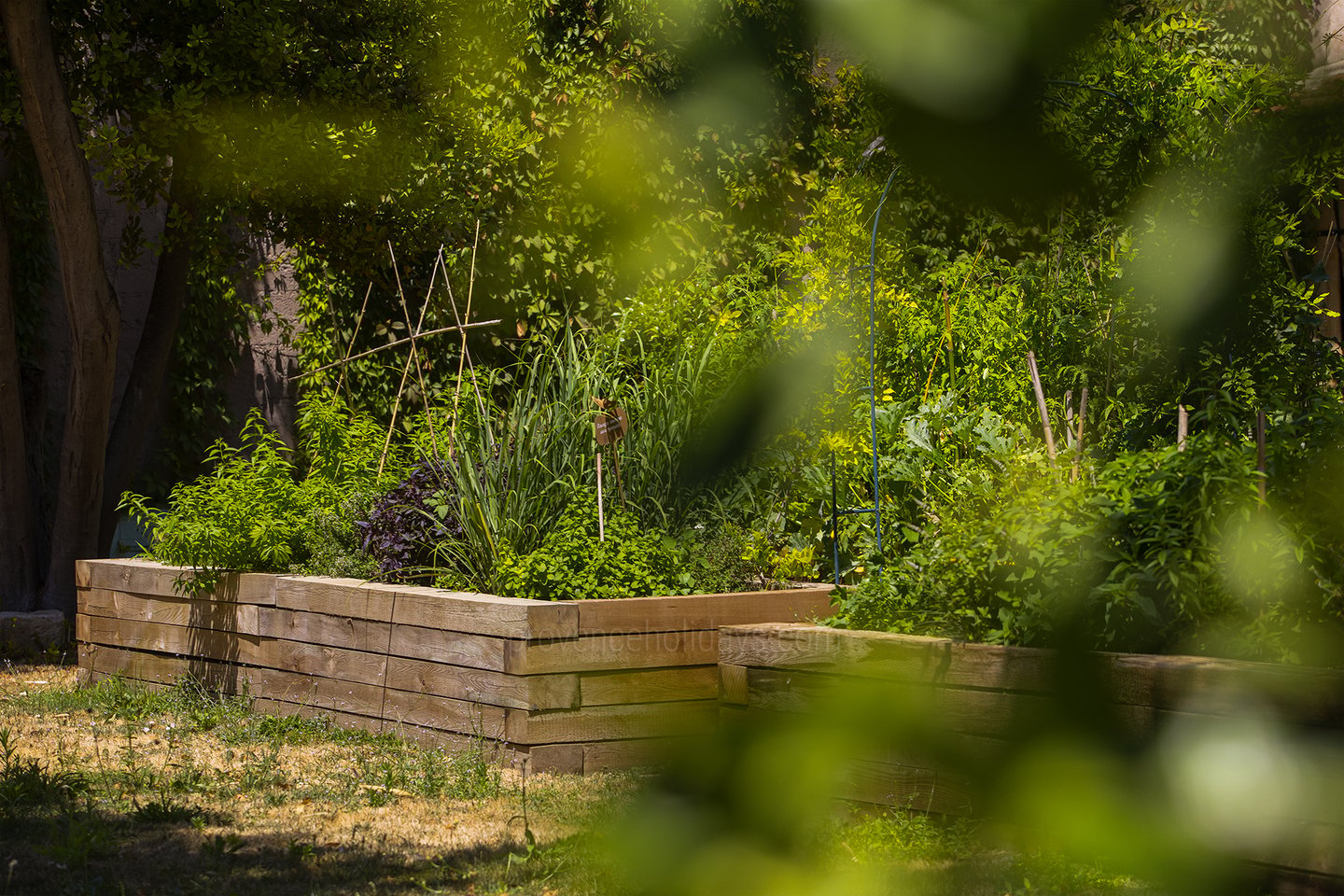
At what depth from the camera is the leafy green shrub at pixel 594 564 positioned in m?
4.46

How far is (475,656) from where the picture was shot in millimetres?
4348

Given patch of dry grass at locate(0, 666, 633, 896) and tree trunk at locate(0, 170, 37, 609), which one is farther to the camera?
tree trunk at locate(0, 170, 37, 609)

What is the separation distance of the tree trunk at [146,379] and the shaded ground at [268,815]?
280 centimetres

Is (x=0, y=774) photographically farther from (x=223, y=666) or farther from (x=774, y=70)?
(x=774, y=70)

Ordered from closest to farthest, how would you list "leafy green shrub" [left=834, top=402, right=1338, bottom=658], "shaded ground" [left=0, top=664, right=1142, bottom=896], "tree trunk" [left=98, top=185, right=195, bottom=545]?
"leafy green shrub" [left=834, top=402, right=1338, bottom=658] → "shaded ground" [left=0, top=664, right=1142, bottom=896] → "tree trunk" [left=98, top=185, right=195, bottom=545]

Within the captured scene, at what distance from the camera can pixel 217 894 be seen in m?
2.93

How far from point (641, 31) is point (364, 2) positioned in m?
6.81

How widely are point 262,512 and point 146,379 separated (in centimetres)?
246

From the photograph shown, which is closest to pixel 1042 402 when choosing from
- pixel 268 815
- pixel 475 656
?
pixel 475 656

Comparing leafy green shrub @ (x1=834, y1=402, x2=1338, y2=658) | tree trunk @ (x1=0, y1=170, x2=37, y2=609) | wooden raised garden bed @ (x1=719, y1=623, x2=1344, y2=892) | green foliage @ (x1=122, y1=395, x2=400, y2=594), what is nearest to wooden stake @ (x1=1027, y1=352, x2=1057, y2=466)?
leafy green shrub @ (x1=834, y1=402, x2=1338, y2=658)

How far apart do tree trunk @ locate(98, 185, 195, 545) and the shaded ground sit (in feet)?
9.19

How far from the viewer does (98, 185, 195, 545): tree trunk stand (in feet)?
24.8

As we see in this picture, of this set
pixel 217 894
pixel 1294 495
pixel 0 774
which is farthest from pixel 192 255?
pixel 1294 495

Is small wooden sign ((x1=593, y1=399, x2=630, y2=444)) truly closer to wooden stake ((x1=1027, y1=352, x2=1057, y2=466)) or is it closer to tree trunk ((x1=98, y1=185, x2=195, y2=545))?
wooden stake ((x1=1027, y1=352, x2=1057, y2=466))
